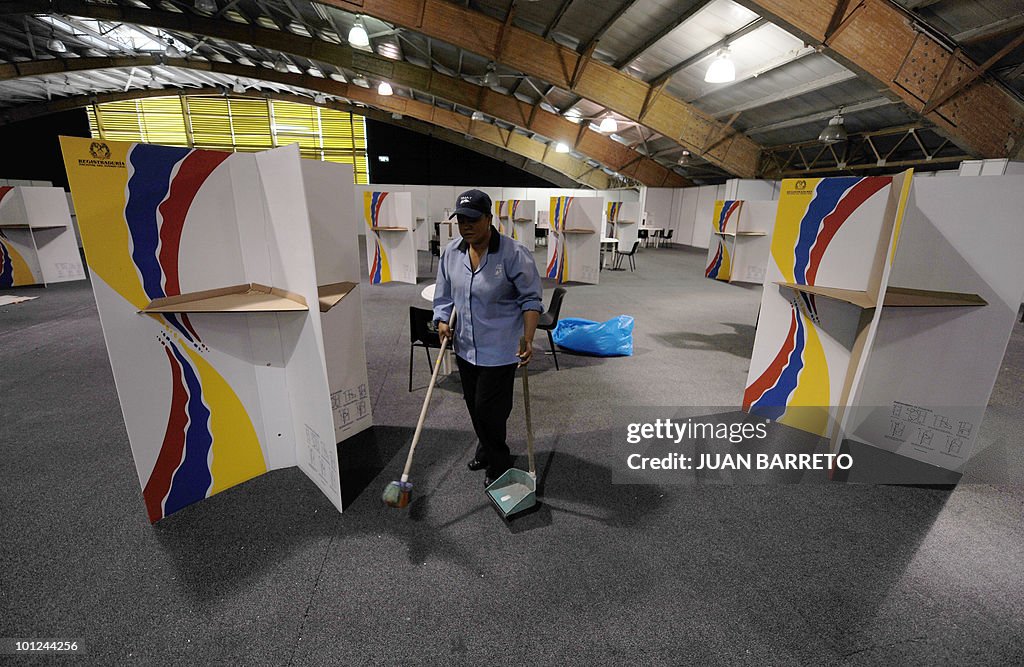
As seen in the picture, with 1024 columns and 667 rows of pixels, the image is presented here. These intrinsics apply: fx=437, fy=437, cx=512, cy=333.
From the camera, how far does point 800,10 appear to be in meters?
5.18

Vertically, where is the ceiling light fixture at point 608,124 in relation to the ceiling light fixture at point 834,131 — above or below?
above

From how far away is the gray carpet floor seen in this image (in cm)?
163

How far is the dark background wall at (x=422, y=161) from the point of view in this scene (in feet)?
58.7

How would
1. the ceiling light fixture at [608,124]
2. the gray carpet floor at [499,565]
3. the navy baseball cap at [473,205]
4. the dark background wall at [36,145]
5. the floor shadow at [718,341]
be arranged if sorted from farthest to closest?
the dark background wall at [36,145], the ceiling light fixture at [608,124], the floor shadow at [718,341], the navy baseball cap at [473,205], the gray carpet floor at [499,565]

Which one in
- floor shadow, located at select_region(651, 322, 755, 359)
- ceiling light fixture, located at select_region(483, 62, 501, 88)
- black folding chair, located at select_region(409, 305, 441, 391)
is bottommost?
floor shadow, located at select_region(651, 322, 755, 359)

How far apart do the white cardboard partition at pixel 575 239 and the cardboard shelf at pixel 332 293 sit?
6373 millimetres

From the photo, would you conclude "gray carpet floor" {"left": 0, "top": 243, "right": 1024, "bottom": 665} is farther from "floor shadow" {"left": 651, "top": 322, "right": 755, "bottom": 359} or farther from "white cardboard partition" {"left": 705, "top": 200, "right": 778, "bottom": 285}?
"white cardboard partition" {"left": 705, "top": 200, "right": 778, "bottom": 285}

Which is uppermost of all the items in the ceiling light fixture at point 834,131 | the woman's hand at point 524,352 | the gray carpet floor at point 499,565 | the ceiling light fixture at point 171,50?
the ceiling light fixture at point 171,50

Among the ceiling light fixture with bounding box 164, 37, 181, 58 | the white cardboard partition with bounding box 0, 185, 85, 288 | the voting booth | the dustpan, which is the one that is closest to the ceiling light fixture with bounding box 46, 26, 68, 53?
the ceiling light fixture with bounding box 164, 37, 181, 58

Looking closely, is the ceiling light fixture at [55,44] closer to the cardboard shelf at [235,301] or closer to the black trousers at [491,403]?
the cardboard shelf at [235,301]

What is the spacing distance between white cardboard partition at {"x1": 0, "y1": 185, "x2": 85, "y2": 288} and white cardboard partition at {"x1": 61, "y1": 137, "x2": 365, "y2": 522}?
8.02 metres

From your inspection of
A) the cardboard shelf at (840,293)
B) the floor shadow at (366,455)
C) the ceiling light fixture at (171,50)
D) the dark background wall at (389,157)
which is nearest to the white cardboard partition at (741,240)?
the cardboard shelf at (840,293)

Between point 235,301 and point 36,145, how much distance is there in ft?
66.1

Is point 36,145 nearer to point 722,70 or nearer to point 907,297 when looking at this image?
point 722,70
